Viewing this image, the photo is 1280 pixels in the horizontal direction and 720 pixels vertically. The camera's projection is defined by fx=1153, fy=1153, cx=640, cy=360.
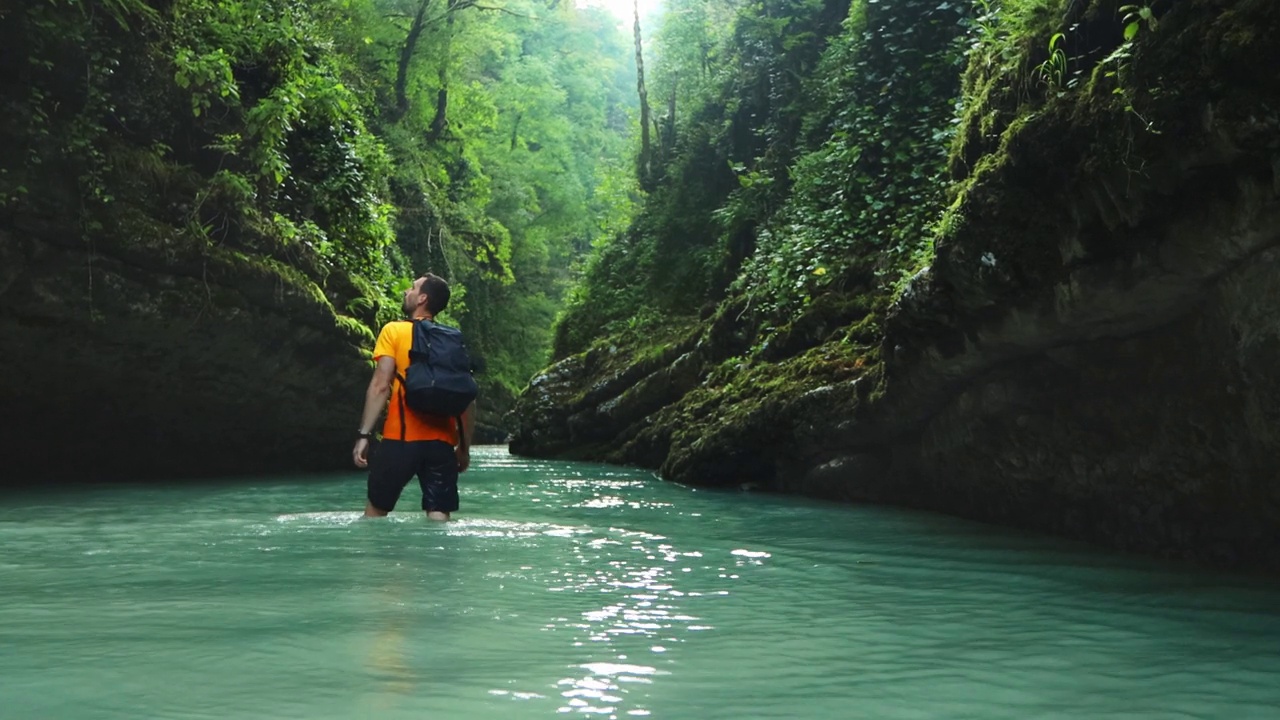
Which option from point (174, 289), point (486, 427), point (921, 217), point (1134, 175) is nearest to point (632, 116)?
point (486, 427)

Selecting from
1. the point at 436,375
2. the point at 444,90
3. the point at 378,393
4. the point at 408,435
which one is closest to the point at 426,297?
the point at 436,375

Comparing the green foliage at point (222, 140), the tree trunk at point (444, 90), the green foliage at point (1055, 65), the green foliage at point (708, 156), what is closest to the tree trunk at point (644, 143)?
the green foliage at point (708, 156)

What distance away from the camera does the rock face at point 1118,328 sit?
5.51 meters

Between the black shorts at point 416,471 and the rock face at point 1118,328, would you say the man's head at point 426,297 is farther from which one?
the rock face at point 1118,328

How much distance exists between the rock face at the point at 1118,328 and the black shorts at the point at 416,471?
3647 millimetres

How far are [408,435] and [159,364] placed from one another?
6.45 m

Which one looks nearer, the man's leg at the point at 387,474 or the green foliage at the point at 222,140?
the man's leg at the point at 387,474

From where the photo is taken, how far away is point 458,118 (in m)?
33.1

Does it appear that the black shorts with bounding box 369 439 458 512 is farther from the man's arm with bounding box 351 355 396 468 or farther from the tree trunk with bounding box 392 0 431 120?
the tree trunk with bounding box 392 0 431 120

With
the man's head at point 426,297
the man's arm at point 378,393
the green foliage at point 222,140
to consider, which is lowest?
the man's arm at point 378,393

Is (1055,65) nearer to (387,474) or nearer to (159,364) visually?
(387,474)

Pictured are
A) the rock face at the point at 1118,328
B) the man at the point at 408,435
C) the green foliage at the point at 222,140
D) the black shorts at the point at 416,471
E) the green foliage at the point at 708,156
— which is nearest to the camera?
the rock face at the point at 1118,328

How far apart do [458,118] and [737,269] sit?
15.2 meters

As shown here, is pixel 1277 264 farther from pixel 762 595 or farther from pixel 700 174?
pixel 700 174
